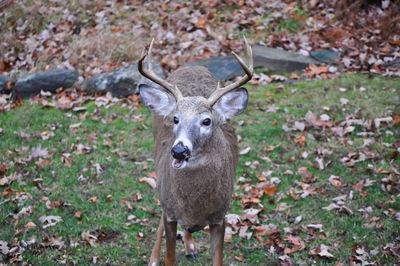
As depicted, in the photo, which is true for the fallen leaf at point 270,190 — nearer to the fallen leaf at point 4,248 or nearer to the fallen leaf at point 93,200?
the fallen leaf at point 93,200

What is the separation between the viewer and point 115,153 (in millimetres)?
7117

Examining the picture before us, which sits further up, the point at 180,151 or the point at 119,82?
the point at 180,151

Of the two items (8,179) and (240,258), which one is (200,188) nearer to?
(240,258)

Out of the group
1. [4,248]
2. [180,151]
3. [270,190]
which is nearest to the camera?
[180,151]

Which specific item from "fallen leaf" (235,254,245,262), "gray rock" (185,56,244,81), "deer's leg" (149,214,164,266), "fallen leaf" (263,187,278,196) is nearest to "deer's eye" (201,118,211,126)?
"deer's leg" (149,214,164,266)

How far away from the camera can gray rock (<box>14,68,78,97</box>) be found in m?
9.16

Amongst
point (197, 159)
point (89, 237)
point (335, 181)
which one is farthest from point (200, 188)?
point (335, 181)

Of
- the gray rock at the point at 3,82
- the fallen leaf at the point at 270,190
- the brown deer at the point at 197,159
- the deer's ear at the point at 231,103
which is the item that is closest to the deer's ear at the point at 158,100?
the brown deer at the point at 197,159

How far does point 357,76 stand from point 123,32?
572 centimetres

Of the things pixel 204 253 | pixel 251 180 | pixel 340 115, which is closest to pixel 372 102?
pixel 340 115

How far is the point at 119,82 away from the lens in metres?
8.97

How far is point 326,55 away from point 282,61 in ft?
3.27

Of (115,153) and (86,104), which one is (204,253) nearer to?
(115,153)

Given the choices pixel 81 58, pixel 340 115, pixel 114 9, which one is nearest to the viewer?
pixel 340 115
